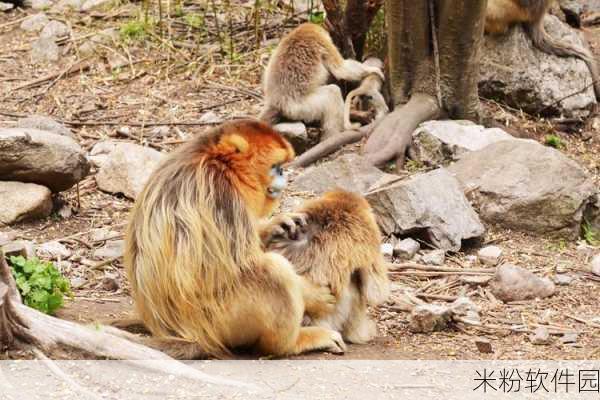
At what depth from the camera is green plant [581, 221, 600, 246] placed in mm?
8430

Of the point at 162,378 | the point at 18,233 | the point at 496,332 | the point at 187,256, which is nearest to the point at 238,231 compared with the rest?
the point at 187,256

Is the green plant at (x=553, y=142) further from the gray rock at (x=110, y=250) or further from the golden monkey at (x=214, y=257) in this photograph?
the golden monkey at (x=214, y=257)

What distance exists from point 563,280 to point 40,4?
882 centimetres

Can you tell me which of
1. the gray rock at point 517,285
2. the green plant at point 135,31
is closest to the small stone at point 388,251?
the gray rock at point 517,285

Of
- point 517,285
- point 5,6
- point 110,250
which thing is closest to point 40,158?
point 110,250

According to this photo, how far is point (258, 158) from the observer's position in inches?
224

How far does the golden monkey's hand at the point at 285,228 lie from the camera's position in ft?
20.0

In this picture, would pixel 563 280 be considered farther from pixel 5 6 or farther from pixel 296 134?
pixel 5 6

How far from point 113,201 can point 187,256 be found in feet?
11.4

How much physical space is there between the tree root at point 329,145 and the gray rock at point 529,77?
2022 mm

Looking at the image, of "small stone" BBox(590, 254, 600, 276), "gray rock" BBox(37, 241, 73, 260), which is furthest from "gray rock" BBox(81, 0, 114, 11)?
"small stone" BBox(590, 254, 600, 276)

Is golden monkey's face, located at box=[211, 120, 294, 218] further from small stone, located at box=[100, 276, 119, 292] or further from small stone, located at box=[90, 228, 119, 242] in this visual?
small stone, located at box=[90, 228, 119, 242]

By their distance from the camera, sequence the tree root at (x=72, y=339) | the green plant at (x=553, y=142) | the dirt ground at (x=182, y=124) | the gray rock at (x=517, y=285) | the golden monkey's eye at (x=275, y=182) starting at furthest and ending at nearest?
1. the green plant at (x=553, y=142)
2. the gray rock at (x=517, y=285)
3. the dirt ground at (x=182, y=124)
4. the golden monkey's eye at (x=275, y=182)
5. the tree root at (x=72, y=339)

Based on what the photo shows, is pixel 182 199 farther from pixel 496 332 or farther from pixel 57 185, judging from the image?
pixel 57 185
